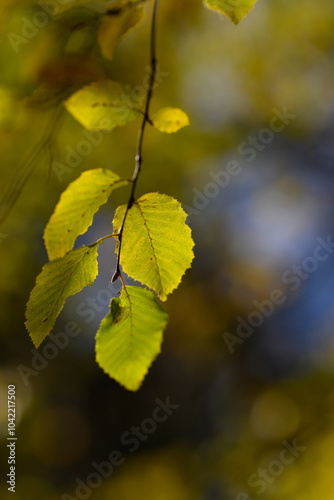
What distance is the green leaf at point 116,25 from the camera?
1.64 ft

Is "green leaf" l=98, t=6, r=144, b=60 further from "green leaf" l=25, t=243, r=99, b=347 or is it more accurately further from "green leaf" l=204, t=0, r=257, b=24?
"green leaf" l=25, t=243, r=99, b=347

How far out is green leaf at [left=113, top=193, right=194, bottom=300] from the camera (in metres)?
0.45

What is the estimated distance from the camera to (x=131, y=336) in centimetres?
42

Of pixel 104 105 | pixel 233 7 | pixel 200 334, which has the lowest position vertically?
pixel 200 334

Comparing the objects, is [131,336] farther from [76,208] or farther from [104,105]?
[104,105]

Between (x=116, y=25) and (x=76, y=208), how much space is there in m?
0.27

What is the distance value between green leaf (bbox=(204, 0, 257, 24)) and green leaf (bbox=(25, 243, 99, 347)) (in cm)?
30

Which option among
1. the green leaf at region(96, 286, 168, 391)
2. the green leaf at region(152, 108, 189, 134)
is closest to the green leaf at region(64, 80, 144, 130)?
the green leaf at region(152, 108, 189, 134)

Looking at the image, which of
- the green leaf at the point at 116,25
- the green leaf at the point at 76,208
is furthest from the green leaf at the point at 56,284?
the green leaf at the point at 116,25

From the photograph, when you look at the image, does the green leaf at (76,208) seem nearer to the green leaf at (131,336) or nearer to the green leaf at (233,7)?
the green leaf at (131,336)

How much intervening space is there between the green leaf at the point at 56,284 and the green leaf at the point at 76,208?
36mm

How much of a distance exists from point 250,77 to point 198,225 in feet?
5.55

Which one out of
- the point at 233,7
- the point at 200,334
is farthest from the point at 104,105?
the point at 200,334

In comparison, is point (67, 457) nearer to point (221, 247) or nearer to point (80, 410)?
point (80, 410)
